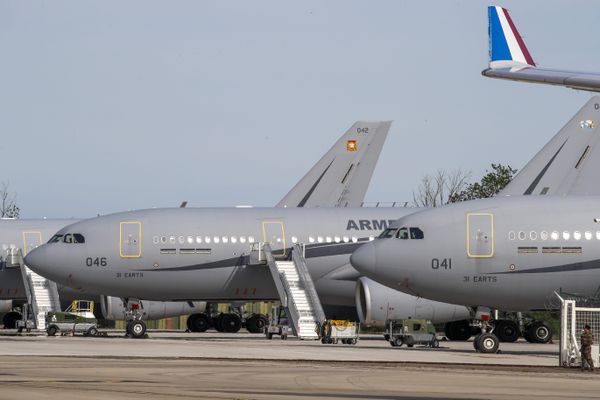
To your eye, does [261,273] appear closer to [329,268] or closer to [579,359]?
[329,268]

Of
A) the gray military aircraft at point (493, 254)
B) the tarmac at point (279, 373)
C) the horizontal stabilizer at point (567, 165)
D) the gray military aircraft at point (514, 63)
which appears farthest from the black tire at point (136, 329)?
the gray military aircraft at point (514, 63)

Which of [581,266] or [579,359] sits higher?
[581,266]

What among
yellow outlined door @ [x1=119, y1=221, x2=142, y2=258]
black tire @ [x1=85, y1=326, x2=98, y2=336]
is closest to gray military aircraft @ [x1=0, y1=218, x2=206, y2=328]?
black tire @ [x1=85, y1=326, x2=98, y2=336]

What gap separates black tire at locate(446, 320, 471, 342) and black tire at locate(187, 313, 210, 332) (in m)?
18.5

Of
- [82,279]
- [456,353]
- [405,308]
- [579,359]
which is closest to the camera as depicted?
[579,359]

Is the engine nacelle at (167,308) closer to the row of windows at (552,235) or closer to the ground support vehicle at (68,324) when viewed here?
the ground support vehicle at (68,324)

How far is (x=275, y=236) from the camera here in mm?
62156

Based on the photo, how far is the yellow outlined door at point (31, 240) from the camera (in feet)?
229

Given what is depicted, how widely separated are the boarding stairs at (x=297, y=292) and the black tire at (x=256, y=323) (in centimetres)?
1515

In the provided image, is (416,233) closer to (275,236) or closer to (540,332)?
(540,332)

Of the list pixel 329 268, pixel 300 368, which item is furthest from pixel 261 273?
pixel 300 368

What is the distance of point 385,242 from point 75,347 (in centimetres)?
1169

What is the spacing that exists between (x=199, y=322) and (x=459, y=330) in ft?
62.4

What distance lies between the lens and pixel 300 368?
1380 inches
